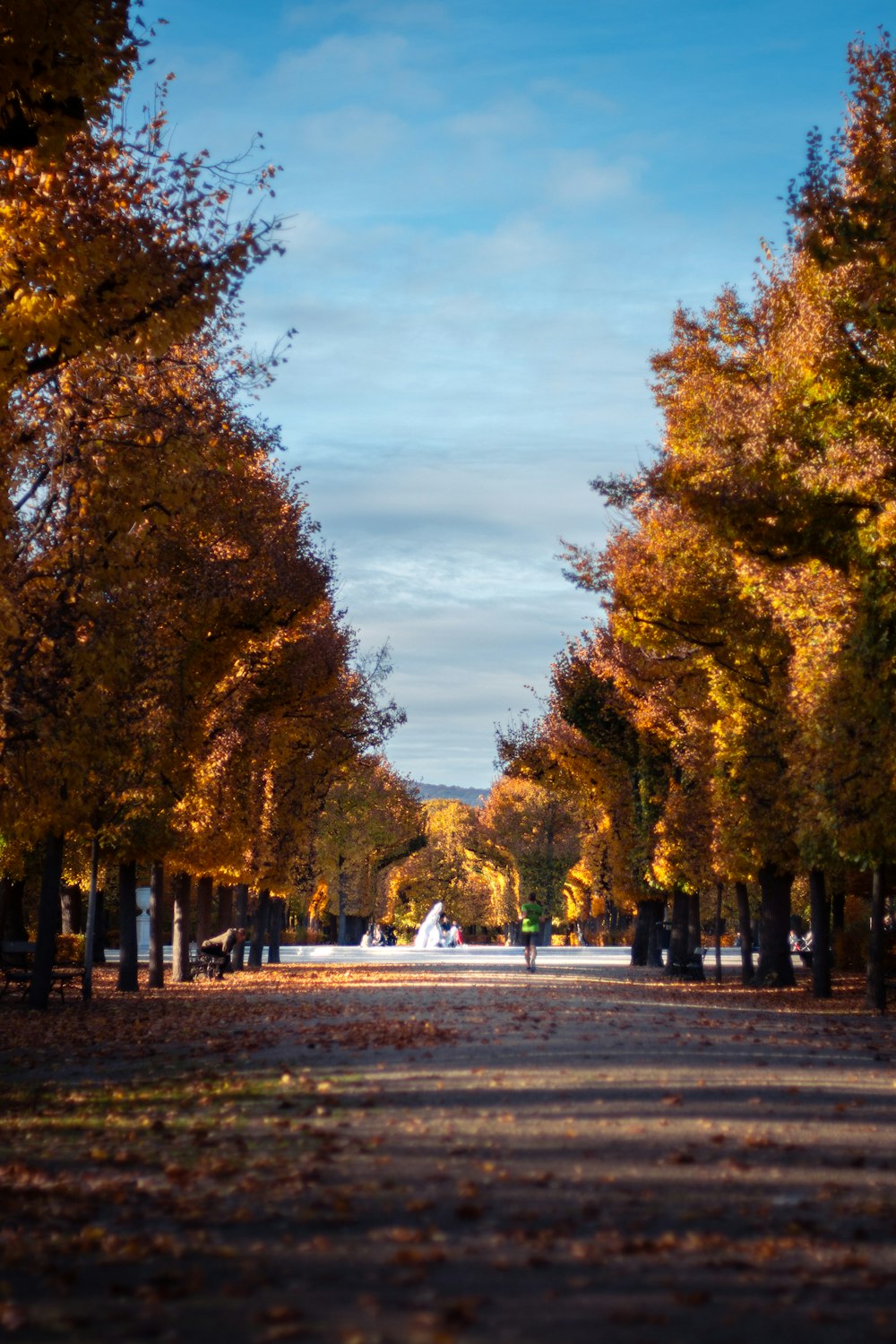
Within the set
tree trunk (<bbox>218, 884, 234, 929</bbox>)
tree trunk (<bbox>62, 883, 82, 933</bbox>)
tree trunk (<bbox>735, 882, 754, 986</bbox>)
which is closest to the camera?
tree trunk (<bbox>735, 882, 754, 986</bbox>)

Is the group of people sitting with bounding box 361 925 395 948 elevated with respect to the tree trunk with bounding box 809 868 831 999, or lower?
lower

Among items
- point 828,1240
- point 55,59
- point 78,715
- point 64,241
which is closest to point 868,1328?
point 828,1240

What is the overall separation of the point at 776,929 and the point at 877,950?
919 centimetres

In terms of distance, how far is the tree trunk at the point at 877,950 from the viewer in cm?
2248

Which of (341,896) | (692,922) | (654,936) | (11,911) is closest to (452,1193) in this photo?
(692,922)

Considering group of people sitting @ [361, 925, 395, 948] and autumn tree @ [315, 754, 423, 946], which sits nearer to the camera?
autumn tree @ [315, 754, 423, 946]

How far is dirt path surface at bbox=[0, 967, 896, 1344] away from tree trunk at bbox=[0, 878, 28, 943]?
28.9 m

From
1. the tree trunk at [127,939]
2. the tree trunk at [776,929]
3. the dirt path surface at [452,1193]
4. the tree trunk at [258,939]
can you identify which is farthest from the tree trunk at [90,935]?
the tree trunk at [258,939]

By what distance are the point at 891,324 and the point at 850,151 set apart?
3.53 metres

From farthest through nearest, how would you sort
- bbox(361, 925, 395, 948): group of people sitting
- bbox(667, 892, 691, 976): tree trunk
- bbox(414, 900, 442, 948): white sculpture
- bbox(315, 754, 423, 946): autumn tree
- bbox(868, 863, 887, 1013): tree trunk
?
1. bbox(361, 925, 395, 948): group of people sitting
2. bbox(414, 900, 442, 948): white sculpture
3. bbox(315, 754, 423, 946): autumn tree
4. bbox(667, 892, 691, 976): tree trunk
5. bbox(868, 863, 887, 1013): tree trunk

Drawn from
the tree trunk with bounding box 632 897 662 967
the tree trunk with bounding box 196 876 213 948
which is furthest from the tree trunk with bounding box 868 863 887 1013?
the tree trunk with bounding box 632 897 662 967

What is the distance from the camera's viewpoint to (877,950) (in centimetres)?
2300

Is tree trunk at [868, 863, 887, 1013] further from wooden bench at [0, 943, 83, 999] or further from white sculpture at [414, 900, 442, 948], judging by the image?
white sculpture at [414, 900, 442, 948]

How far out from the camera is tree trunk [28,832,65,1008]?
77.2 feet
